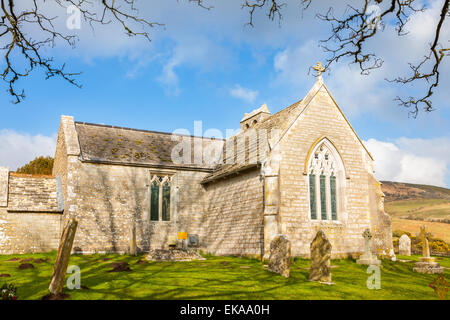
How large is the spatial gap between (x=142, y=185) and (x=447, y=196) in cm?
6439

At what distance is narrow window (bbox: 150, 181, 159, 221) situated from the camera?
22906mm

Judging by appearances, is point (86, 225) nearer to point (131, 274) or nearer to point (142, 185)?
point (142, 185)

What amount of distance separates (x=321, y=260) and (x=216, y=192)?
11.9 meters

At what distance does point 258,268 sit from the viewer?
14.9 meters

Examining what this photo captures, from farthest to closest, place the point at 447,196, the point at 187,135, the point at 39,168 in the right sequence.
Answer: the point at 447,196, the point at 39,168, the point at 187,135

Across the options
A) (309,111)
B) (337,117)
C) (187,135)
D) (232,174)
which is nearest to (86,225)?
(232,174)

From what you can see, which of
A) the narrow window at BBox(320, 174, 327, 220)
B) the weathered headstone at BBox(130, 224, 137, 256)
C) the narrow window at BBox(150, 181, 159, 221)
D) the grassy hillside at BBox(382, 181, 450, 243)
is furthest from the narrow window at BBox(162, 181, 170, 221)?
the grassy hillside at BBox(382, 181, 450, 243)

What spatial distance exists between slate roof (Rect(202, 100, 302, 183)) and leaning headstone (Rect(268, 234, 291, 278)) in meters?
5.84

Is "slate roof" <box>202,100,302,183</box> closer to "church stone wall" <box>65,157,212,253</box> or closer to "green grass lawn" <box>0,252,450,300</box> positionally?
"church stone wall" <box>65,157,212,253</box>

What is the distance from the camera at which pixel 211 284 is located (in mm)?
11023

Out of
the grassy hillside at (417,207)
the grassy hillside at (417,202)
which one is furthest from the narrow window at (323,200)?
the grassy hillside at (417,202)

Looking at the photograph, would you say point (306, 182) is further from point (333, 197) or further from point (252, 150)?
point (252, 150)
